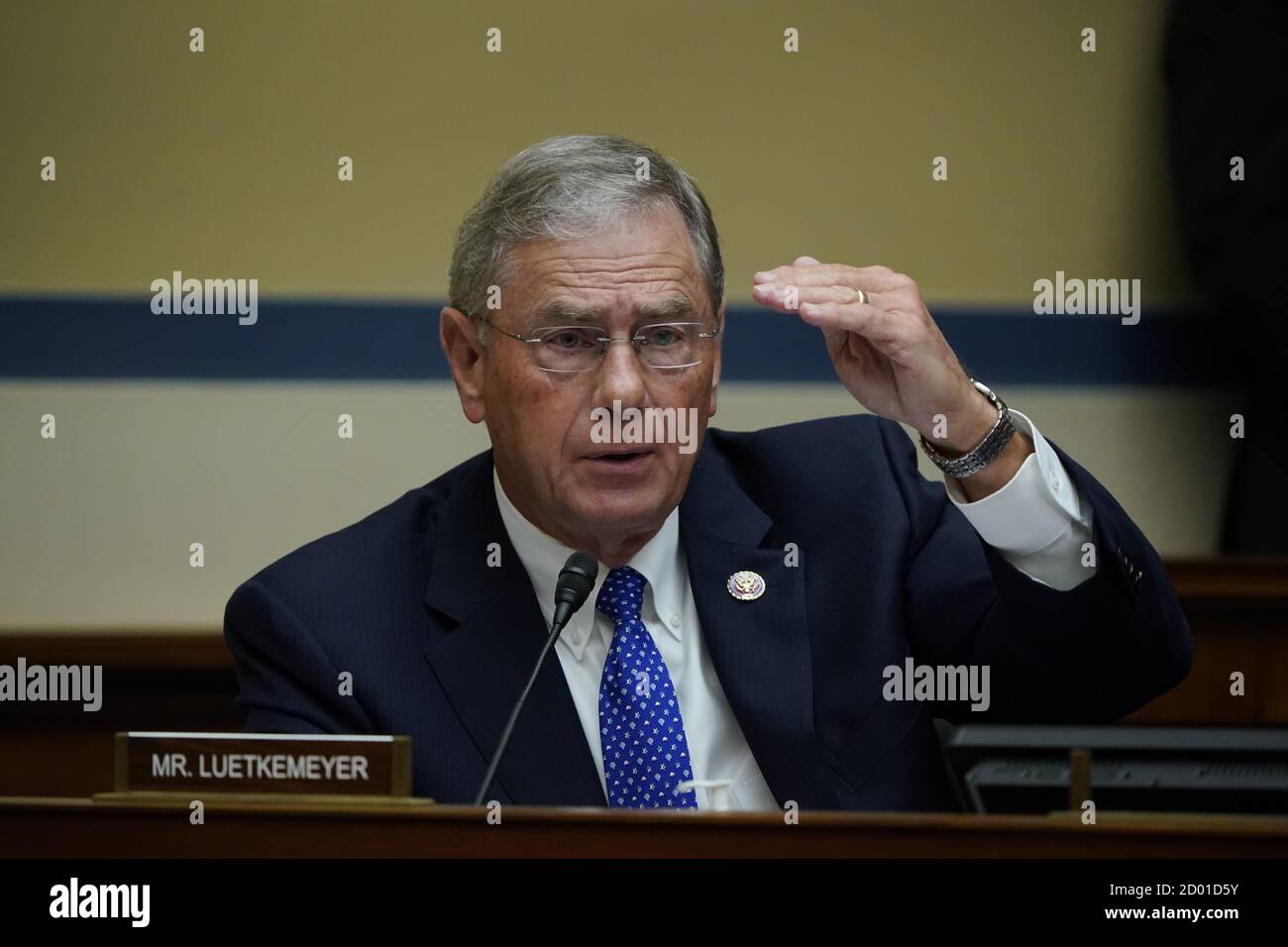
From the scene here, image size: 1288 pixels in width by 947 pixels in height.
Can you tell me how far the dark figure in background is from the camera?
3.42 m

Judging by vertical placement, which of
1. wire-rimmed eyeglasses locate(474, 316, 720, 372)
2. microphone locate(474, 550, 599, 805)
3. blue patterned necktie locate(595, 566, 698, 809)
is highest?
wire-rimmed eyeglasses locate(474, 316, 720, 372)

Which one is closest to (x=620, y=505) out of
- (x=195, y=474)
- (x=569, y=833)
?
(x=569, y=833)

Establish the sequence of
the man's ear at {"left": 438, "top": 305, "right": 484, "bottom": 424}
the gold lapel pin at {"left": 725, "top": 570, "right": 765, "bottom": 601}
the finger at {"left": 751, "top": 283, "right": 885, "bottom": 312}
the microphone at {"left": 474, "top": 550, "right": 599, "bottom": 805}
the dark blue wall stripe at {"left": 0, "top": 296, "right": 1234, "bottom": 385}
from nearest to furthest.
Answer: the microphone at {"left": 474, "top": 550, "right": 599, "bottom": 805}
the finger at {"left": 751, "top": 283, "right": 885, "bottom": 312}
the gold lapel pin at {"left": 725, "top": 570, "right": 765, "bottom": 601}
the man's ear at {"left": 438, "top": 305, "right": 484, "bottom": 424}
the dark blue wall stripe at {"left": 0, "top": 296, "right": 1234, "bottom": 385}

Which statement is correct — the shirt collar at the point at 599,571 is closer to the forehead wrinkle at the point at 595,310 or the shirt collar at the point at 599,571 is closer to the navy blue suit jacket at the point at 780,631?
the navy blue suit jacket at the point at 780,631

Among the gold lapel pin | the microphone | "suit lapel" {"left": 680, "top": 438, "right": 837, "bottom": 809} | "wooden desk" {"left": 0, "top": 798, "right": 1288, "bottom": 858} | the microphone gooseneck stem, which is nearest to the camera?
"wooden desk" {"left": 0, "top": 798, "right": 1288, "bottom": 858}

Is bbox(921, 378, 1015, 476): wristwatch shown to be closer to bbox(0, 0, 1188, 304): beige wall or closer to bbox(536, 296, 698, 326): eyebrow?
bbox(536, 296, 698, 326): eyebrow

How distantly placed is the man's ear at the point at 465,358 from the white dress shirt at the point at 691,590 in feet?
0.38

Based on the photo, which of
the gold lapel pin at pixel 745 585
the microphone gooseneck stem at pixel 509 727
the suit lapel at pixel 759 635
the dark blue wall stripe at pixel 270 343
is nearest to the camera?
the microphone gooseneck stem at pixel 509 727

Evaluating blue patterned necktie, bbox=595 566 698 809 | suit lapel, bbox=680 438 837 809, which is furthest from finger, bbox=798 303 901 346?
blue patterned necktie, bbox=595 566 698 809

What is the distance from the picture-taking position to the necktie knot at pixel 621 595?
7.97 feet

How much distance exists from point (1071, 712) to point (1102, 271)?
5.59 feet

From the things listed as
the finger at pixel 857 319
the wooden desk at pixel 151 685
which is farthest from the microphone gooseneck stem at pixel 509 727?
the wooden desk at pixel 151 685

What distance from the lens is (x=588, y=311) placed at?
2.45 m

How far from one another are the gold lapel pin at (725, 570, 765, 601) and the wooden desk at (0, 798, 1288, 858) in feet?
2.79
